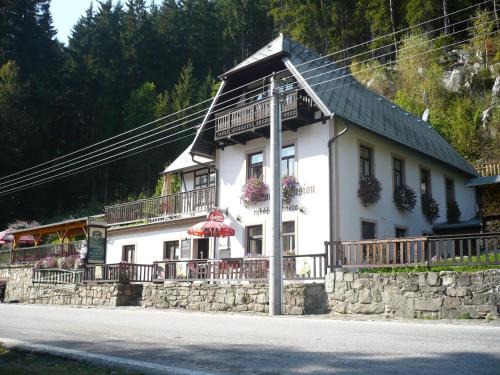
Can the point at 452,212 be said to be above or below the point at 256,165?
below

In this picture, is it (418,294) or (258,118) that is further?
(258,118)

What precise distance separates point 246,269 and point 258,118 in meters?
6.11

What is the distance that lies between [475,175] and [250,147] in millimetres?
14203

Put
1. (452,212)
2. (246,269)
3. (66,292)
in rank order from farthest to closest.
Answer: (452,212) < (66,292) < (246,269)

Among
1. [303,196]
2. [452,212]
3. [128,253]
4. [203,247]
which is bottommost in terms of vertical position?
[128,253]

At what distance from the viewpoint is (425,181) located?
25438 millimetres

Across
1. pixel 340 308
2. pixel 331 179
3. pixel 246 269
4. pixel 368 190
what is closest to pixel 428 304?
pixel 340 308

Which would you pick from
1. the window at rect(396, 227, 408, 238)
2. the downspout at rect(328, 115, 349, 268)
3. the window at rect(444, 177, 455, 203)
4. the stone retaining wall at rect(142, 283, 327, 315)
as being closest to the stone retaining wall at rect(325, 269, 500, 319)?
the stone retaining wall at rect(142, 283, 327, 315)

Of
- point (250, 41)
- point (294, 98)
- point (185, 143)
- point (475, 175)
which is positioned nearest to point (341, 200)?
point (294, 98)

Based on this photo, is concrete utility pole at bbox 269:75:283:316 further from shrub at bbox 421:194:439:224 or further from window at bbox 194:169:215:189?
window at bbox 194:169:215:189

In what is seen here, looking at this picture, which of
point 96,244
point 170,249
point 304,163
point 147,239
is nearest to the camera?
point 304,163

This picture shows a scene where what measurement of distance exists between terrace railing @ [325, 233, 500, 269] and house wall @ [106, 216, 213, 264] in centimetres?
989

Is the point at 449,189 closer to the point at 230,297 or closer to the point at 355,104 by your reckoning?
the point at 355,104

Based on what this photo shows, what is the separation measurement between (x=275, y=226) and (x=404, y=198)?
906cm
